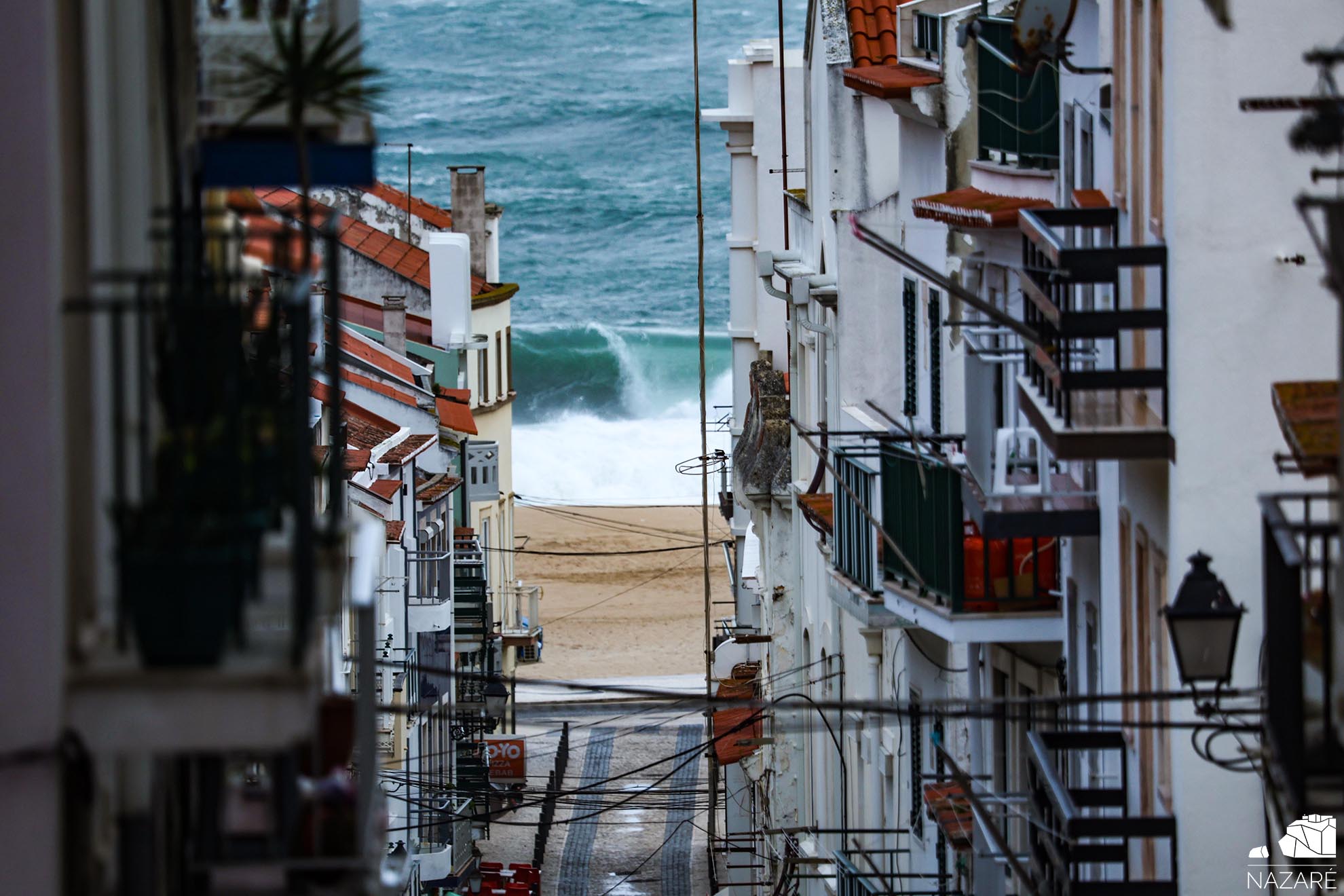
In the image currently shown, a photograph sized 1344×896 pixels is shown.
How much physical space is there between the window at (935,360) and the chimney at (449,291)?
2943 cm

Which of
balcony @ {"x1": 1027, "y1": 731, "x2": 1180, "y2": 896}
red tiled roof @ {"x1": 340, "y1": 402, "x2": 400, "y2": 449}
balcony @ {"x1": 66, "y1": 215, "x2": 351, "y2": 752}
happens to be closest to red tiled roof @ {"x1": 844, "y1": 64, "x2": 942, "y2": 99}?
balcony @ {"x1": 1027, "y1": 731, "x2": 1180, "y2": 896}

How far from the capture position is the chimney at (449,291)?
165 feet

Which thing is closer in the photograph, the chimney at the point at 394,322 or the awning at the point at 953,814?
the awning at the point at 953,814

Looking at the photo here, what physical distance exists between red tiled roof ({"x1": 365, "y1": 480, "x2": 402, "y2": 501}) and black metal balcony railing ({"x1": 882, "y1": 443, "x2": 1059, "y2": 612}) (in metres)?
15.1

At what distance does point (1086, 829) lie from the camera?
40.2ft

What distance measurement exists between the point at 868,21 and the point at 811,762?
38.6 ft

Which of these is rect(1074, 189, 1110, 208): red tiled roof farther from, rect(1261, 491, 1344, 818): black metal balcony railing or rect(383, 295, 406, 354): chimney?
rect(383, 295, 406, 354): chimney

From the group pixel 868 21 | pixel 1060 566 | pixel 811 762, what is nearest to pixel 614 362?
pixel 811 762

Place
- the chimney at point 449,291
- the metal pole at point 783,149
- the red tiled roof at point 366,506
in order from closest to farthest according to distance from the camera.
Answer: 1. the red tiled roof at point 366,506
2. the metal pole at point 783,149
3. the chimney at point 449,291

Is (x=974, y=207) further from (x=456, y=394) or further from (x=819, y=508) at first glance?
(x=456, y=394)

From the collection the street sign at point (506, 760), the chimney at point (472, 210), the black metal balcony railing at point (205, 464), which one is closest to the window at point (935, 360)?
the black metal balcony railing at point (205, 464)

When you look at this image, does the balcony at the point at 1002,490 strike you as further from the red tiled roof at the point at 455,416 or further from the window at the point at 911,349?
the red tiled roof at the point at 455,416

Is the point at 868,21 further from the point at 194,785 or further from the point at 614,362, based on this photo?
the point at 614,362

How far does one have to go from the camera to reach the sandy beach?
179 ft
